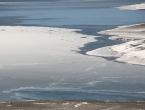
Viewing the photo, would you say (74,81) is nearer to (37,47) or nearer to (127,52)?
(127,52)

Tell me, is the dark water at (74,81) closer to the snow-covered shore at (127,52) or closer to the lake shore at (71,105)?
the snow-covered shore at (127,52)

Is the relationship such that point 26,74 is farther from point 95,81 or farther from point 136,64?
point 136,64

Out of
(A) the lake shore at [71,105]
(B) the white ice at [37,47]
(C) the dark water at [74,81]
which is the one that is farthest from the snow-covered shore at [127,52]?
(A) the lake shore at [71,105]

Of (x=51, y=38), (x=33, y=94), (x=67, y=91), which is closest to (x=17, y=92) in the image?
(x=33, y=94)

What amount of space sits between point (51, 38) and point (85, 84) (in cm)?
2176

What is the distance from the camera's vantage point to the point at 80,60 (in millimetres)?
30562

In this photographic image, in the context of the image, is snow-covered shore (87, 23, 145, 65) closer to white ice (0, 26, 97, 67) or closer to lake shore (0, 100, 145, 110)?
white ice (0, 26, 97, 67)

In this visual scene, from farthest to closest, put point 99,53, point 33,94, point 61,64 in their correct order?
point 99,53, point 61,64, point 33,94

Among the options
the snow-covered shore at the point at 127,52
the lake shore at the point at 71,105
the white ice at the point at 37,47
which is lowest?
the white ice at the point at 37,47

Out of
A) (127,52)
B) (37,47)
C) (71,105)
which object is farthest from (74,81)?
(37,47)

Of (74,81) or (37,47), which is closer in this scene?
(74,81)

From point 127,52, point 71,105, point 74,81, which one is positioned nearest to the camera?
point 71,105

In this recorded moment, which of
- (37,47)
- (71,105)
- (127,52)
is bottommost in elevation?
(37,47)

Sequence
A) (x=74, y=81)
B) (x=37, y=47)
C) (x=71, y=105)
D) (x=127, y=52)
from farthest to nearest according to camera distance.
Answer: (x=37, y=47), (x=127, y=52), (x=74, y=81), (x=71, y=105)
